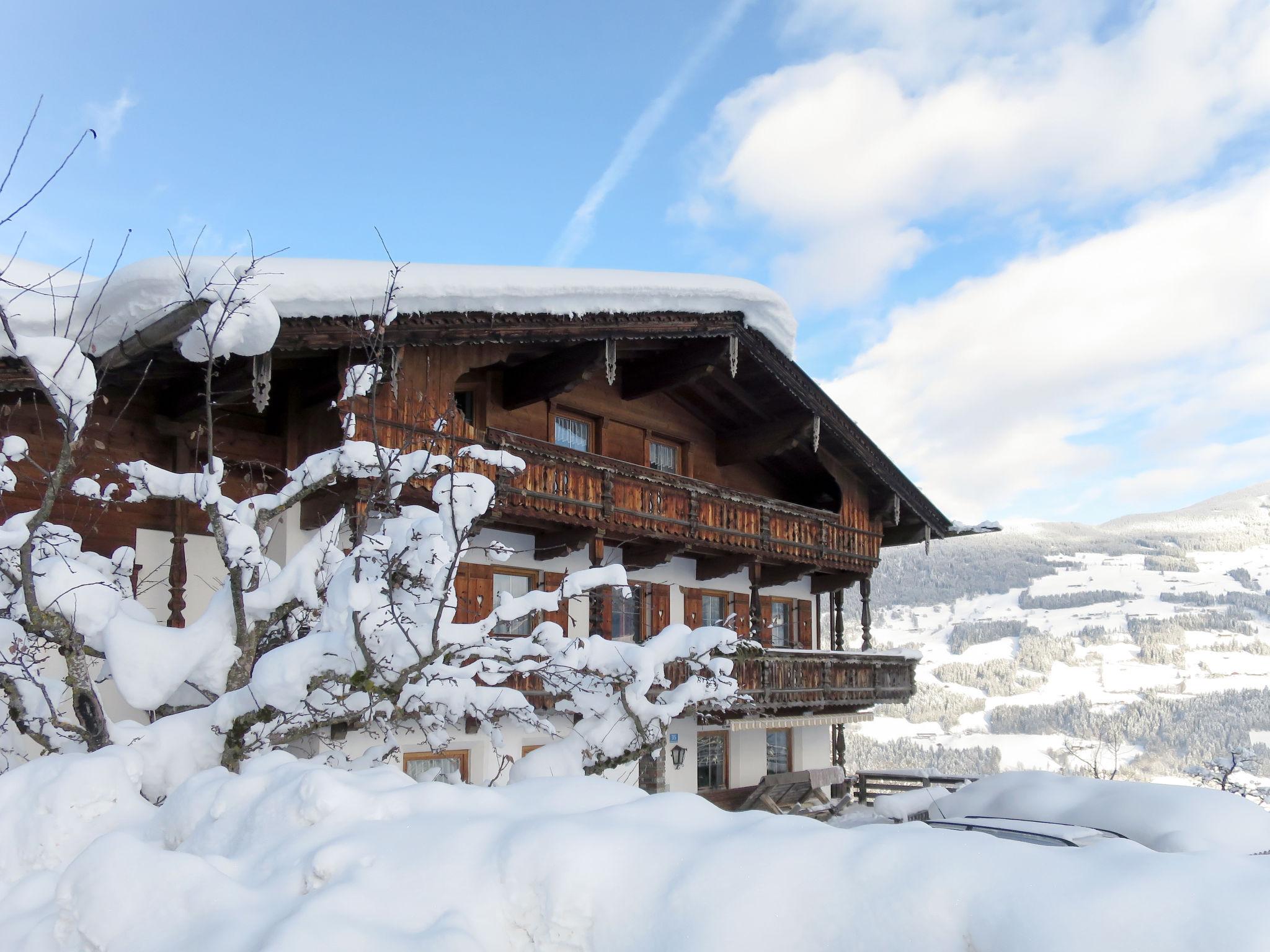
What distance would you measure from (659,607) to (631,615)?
61 cm

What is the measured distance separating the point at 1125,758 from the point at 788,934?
69288 millimetres

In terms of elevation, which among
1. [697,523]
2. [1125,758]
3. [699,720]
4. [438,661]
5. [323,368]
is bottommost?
[1125,758]

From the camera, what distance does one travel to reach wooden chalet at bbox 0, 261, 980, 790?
9992 millimetres

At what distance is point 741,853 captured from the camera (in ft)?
9.58

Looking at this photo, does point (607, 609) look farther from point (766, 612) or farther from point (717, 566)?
point (766, 612)

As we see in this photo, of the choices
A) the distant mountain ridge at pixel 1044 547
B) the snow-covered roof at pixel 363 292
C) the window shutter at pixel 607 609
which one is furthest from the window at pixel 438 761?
the distant mountain ridge at pixel 1044 547

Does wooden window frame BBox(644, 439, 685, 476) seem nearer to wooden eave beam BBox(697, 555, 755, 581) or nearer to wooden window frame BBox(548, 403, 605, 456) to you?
wooden window frame BBox(548, 403, 605, 456)

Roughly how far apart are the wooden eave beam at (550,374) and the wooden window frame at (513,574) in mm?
2432

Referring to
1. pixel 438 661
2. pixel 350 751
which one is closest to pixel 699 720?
pixel 350 751

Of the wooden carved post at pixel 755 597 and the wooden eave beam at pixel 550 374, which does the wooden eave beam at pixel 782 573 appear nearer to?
the wooden carved post at pixel 755 597

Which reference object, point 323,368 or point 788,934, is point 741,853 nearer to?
point 788,934

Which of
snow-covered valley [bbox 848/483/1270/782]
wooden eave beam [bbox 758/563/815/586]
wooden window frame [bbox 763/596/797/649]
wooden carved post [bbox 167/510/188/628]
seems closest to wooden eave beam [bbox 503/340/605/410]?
wooden carved post [bbox 167/510/188/628]

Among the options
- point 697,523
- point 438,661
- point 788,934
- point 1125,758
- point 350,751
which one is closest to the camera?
point 788,934

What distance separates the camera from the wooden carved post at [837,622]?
20984 millimetres
